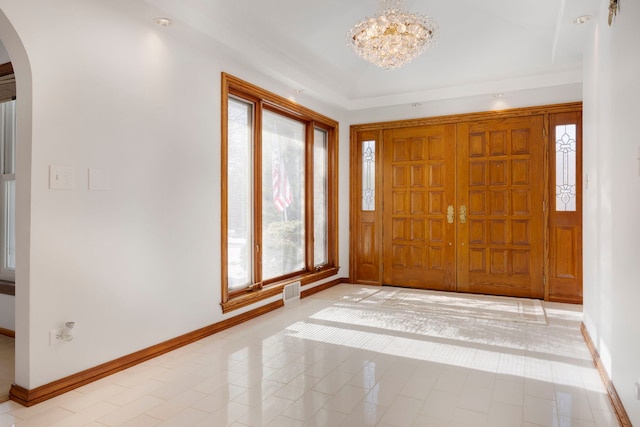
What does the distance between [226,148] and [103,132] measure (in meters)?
1.27

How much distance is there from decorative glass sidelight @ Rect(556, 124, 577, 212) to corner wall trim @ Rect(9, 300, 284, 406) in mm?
4069

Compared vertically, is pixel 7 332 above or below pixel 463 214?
below

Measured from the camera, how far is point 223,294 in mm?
3953

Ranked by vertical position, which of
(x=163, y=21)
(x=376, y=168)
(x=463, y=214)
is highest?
(x=163, y=21)

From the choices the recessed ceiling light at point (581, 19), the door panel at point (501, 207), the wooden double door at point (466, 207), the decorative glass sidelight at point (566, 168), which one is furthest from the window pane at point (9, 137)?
the decorative glass sidelight at point (566, 168)

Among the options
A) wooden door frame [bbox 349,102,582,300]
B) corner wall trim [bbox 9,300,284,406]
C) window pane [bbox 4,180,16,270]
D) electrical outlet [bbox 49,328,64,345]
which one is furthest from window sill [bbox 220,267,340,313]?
window pane [bbox 4,180,16,270]

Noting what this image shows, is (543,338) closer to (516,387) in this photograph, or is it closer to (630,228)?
(516,387)

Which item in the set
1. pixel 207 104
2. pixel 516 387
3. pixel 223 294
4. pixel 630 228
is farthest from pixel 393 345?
pixel 207 104

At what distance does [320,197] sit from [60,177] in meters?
3.80

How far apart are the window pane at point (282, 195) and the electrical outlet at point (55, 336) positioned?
2386mm

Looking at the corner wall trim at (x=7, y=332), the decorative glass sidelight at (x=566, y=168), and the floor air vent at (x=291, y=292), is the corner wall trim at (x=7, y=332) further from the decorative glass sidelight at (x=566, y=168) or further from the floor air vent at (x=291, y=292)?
the decorative glass sidelight at (x=566, y=168)

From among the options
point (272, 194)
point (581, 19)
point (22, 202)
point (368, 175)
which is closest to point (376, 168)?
point (368, 175)

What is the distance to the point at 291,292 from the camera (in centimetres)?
500

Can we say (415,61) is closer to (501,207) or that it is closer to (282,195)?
(501,207)
